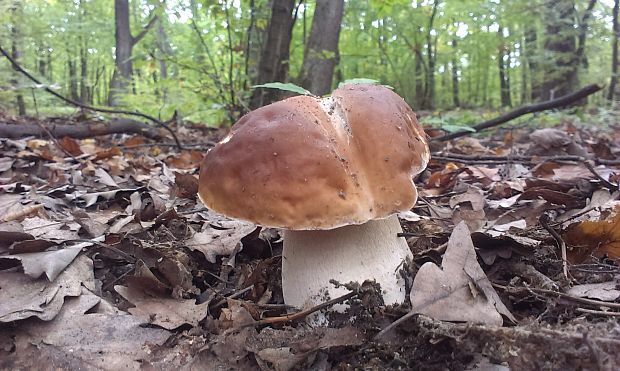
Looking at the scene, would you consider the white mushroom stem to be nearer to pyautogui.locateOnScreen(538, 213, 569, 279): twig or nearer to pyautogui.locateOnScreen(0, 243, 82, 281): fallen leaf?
pyautogui.locateOnScreen(538, 213, 569, 279): twig

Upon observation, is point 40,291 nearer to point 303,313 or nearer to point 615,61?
point 303,313

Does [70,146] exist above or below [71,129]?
below

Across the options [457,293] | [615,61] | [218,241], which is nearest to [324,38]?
[218,241]

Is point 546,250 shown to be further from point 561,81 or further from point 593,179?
point 561,81

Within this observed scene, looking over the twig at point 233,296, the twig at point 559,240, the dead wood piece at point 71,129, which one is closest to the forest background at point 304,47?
the dead wood piece at point 71,129

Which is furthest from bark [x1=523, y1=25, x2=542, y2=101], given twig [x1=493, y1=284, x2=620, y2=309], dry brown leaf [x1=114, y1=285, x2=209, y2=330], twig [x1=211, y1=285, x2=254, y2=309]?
dry brown leaf [x1=114, y1=285, x2=209, y2=330]

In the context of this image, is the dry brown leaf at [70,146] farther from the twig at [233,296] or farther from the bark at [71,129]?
the twig at [233,296]
